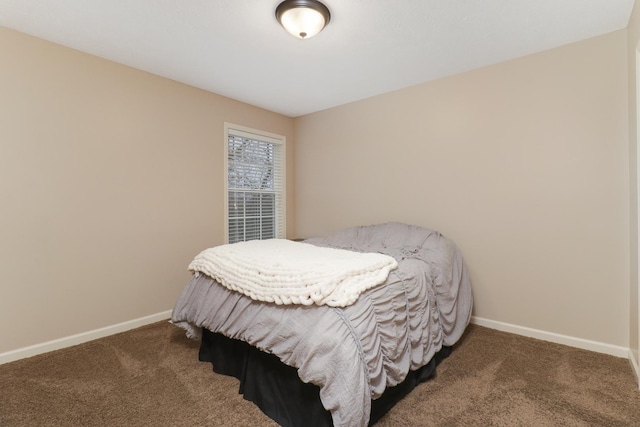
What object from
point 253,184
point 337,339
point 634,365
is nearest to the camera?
point 337,339

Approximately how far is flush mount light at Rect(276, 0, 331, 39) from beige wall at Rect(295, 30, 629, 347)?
149 cm

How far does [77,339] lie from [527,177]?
372 centimetres

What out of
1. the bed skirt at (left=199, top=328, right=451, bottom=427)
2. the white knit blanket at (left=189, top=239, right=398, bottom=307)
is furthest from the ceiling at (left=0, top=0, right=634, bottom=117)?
the bed skirt at (left=199, top=328, right=451, bottom=427)

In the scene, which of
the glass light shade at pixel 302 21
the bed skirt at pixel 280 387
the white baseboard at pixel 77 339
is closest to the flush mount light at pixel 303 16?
the glass light shade at pixel 302 21

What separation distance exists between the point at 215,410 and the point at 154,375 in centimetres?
59

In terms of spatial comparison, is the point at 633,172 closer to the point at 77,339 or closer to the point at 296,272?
the point at 296,272

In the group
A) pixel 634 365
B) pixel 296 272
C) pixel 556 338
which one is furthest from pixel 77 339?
pixel 634 365

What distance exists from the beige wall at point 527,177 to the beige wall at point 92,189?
1910 millimetres

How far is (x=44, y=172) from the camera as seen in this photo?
224 cm

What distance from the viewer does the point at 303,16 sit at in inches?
71.9

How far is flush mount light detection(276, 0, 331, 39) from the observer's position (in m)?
1.77

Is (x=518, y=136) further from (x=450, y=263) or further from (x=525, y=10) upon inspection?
(x=450, y=263)

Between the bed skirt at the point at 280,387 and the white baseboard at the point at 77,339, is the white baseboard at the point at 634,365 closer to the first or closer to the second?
the bed skirt at the point at 280,387

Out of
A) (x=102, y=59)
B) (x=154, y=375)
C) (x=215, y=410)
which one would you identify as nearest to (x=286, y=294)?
(x=215, y=410)
